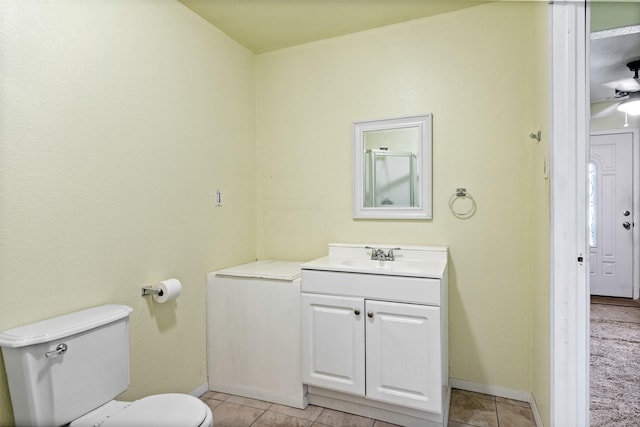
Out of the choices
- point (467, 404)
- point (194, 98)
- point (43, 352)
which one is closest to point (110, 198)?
point (43, 352)

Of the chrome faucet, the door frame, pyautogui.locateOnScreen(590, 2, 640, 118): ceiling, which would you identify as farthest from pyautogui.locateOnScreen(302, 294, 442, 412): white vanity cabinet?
the door frame

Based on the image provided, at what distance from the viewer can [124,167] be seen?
1.73 metres

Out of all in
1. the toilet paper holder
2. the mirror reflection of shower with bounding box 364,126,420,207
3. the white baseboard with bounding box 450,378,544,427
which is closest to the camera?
the toilet paper holder

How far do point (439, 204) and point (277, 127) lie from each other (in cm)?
133

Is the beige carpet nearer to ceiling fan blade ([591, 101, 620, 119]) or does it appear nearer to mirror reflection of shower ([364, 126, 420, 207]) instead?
mirror reflection of shower ([364, 126, 420, 207])

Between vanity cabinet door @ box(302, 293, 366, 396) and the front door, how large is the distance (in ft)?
11.7

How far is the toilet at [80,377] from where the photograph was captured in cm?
120

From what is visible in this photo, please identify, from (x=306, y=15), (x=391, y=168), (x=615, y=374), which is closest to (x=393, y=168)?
(x=391, y=168)

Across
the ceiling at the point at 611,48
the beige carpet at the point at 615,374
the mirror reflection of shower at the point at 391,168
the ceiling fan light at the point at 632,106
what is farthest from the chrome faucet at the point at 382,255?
the ceiling fan light at the point at 632,106

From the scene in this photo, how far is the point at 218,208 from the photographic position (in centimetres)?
238

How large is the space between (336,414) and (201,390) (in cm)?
86

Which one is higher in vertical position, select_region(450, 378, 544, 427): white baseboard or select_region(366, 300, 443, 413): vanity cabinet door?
select_region(366, 300, 443, 413): vanity cabinet door

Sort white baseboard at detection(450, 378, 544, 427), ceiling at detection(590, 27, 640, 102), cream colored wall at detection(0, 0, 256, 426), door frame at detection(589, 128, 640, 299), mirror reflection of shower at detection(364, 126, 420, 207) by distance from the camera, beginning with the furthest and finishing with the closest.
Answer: door frame at detection(589, 128, 640, 299) → ceiling at detection(590, 27, 640, 102) → mirror reflection of shower at detection(364, 126, 420, 207) → white baseboard at detection(450, 378, 544, 427) → cream colored wall at detection(0, 0, 256, 426)

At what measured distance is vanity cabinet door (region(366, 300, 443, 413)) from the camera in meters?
1.73
